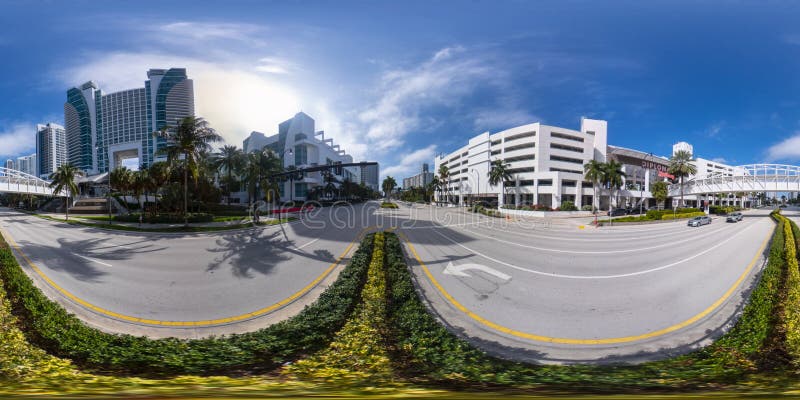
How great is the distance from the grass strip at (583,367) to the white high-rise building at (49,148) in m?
11.6

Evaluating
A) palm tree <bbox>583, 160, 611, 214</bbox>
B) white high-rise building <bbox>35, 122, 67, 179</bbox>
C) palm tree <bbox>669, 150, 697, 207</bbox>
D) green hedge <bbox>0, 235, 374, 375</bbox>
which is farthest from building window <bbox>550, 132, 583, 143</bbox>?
white high-rise building <bbox>35, 122, 67, 179</bbox>

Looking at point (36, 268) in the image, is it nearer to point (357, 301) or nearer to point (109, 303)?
point (109, 303)

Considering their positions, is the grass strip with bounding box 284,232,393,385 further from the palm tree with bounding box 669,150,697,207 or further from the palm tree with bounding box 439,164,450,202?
the palm tree with bounding box 439,164,450,202

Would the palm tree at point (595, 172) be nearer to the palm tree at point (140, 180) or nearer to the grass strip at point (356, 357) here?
the grass strip at point (356, 357)

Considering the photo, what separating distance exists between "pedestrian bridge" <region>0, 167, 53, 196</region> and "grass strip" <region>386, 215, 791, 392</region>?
50.7 ft

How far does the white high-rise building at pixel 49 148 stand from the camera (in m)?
8.40

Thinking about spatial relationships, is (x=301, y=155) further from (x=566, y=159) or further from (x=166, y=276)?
(x=166, y=276)

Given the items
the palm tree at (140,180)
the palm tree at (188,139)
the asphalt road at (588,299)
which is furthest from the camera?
the palm tree at (140,180)

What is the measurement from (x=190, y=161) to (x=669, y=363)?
16592 mm

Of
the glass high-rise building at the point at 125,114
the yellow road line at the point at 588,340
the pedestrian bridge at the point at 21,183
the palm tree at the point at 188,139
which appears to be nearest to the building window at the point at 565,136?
the yellow road line at the point at 588,340

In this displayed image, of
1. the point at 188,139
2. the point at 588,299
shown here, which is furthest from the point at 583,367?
the point at 188,139

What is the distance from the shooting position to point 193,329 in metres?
3.77

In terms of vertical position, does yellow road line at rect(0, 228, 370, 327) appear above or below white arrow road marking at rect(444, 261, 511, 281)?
above

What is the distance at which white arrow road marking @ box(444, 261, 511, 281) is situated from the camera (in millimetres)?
7067
